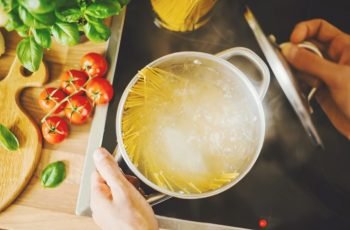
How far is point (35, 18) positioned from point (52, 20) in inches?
1.3

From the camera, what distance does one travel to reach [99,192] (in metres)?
0.72

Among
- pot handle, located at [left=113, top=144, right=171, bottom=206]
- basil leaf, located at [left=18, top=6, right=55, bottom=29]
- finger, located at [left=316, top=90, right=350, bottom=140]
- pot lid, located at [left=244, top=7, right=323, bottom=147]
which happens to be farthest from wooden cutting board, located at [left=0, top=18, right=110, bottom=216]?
finger, located at [left=316, top=90, right=350, bottom=140]

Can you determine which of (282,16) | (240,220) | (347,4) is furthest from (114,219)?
(347,4)

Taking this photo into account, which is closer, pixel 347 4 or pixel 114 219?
pixel 114 219

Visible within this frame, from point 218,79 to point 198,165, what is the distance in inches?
6.7

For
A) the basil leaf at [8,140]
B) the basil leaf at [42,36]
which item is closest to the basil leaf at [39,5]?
the basil leaf at [42,36]

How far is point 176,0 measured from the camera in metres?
0.81

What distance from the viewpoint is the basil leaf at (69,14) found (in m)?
0.69

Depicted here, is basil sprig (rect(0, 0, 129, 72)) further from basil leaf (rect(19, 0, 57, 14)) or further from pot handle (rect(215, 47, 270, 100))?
pot handle (rect(215, 47, 270, 100))

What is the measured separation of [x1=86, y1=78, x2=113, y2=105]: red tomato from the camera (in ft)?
2.84

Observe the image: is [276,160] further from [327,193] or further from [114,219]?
[114,219]

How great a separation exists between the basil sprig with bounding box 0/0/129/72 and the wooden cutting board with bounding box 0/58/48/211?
13 cm

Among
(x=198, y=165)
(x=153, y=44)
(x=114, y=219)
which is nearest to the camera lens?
(x=114, y=219)

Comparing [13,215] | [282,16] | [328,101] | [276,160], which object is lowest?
[13,215]
